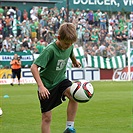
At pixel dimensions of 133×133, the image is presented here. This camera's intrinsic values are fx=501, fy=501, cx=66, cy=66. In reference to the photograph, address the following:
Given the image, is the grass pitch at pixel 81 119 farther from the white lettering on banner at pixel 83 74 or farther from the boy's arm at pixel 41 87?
the white lettering on banner at pixel 83 74

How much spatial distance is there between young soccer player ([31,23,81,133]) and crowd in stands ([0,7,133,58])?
2262 cm

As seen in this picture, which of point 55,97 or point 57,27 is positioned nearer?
point 55,97

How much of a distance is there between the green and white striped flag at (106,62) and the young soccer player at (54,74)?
80.7ft

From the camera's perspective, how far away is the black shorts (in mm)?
7625

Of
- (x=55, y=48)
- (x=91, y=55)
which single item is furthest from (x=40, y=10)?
(x=55, y=48)

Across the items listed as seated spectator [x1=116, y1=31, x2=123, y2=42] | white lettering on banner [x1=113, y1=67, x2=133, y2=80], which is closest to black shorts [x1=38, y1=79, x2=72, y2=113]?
white lettering on banner [x1=113, y1=67, x2=133, y2=80]

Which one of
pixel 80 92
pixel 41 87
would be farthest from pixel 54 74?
pixel 41 87

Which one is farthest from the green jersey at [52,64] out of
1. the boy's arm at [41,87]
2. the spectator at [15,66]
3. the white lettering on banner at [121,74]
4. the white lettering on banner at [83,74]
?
the white lettering on banner at [121,74]

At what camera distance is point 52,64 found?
7621 mm

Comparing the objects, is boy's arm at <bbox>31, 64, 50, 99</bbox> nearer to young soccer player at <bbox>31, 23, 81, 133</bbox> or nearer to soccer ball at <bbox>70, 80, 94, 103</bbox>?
young soccer player at <bbox>31, 23, 81, 133</bbox>

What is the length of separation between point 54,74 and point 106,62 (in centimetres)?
2566

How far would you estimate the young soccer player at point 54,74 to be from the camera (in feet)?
23.8

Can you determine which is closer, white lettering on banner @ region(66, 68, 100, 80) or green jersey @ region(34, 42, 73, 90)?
green jersey @ region(34, 42, 73, 90)

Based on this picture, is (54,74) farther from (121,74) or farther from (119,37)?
(119,37)
